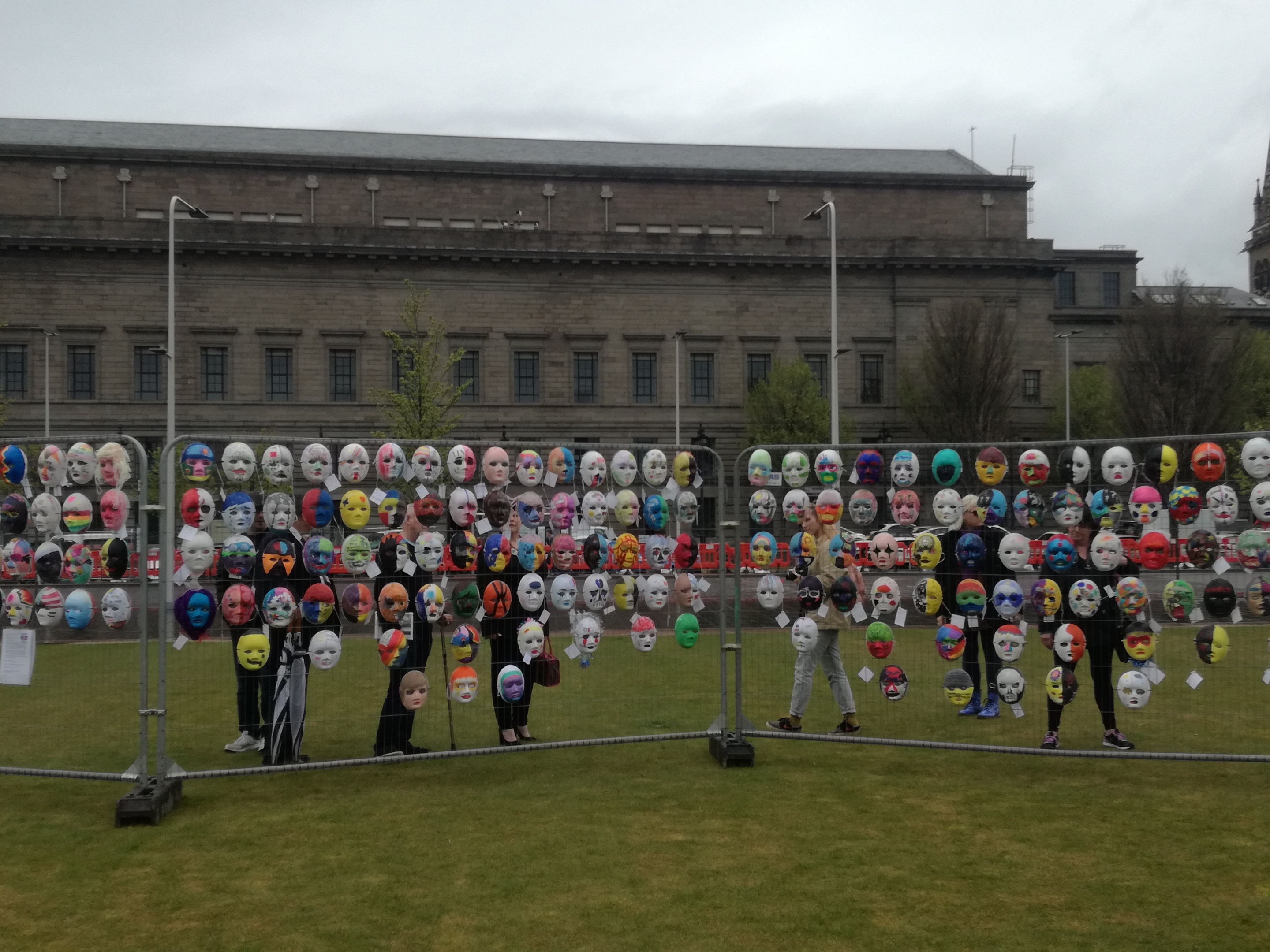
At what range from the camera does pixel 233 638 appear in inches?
370

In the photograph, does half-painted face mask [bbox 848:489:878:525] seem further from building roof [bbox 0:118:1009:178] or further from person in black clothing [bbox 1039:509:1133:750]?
building roof [bbox 0:118:1009:178]

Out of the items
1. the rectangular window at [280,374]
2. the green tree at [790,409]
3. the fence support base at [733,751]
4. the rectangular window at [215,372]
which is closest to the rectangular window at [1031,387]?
the green tree at [790,409]

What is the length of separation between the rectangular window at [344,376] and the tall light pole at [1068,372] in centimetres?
3336

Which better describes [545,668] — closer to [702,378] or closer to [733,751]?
[733,751]

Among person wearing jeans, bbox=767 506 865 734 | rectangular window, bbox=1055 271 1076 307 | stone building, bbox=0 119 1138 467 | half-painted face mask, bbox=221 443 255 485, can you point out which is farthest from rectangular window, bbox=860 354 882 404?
half-painted face mask, bbox=221 443 255 485

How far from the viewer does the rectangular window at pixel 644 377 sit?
55.5 m

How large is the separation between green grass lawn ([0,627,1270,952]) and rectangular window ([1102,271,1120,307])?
69.0 m

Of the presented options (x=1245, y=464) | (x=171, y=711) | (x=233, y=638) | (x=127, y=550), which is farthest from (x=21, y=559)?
(x=1245, y=464)

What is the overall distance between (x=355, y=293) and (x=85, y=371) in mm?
13190

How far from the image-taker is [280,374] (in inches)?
2090

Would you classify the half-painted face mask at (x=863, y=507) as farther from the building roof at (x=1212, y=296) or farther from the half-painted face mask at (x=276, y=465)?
the building roof at (x=1212, y=296)

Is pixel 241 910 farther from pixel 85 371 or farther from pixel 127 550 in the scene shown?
pixel 85 371

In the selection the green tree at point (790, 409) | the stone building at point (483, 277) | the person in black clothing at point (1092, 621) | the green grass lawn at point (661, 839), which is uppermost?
the stone building at point (483, 277)

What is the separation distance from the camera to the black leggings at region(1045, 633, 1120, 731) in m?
9.26
